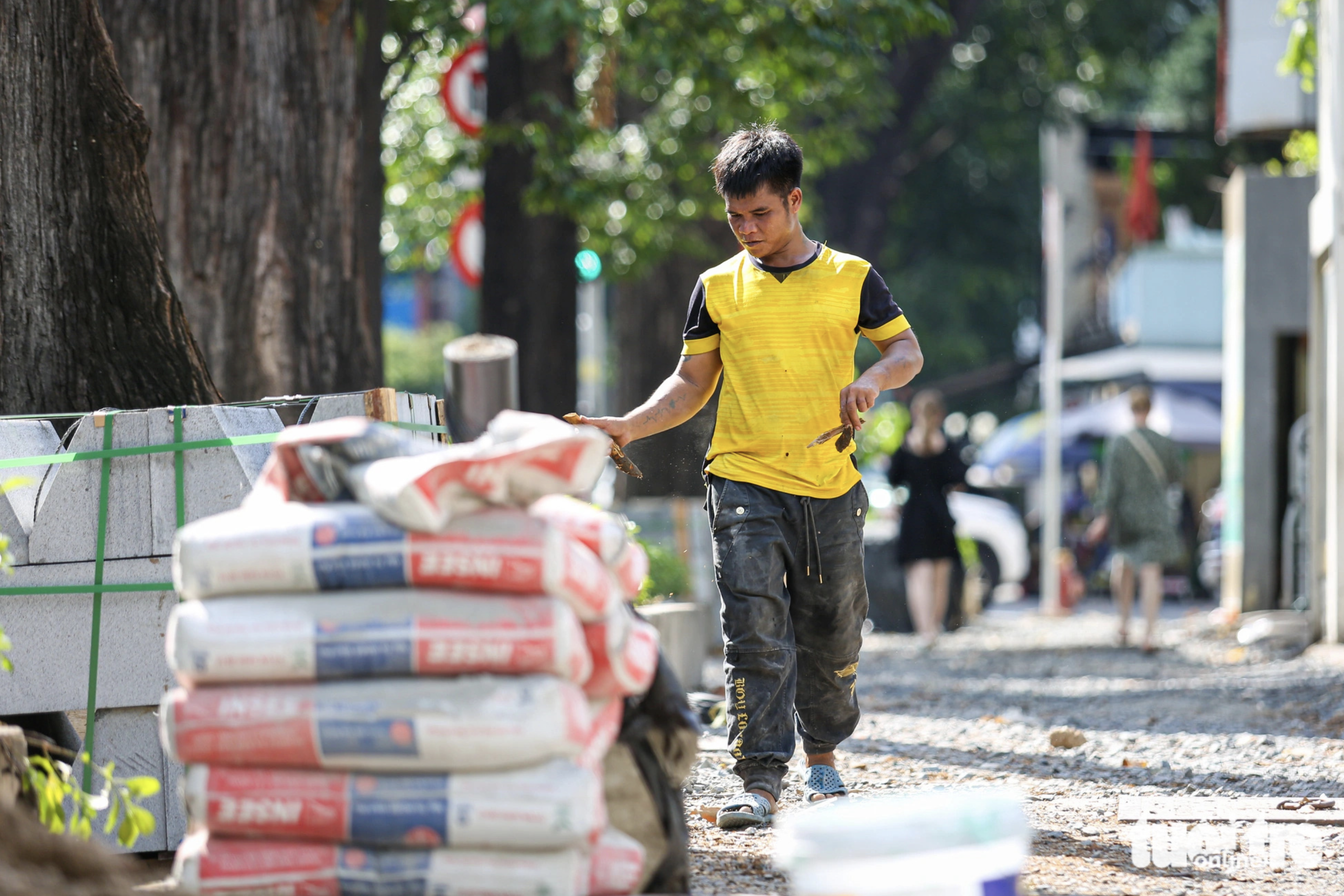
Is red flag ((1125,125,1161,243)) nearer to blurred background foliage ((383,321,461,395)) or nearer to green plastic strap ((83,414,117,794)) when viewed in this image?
blurred background foliage ((383,321,461,395))

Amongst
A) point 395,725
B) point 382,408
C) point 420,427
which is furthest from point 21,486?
point 395,725

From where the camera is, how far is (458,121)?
508 inches

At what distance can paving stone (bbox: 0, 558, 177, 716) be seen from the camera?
443 cm

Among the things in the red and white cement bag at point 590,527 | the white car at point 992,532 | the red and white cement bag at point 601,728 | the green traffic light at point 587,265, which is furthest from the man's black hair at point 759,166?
the white car at point 992,532

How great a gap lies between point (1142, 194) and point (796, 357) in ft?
98.0

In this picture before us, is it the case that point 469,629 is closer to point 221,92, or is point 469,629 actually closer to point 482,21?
point 221,92

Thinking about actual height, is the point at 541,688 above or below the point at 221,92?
below

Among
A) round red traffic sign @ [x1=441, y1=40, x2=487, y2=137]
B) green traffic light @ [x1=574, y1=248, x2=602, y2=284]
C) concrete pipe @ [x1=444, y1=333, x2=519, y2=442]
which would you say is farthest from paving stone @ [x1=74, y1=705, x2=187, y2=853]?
green traffic light @ [x1=574, y1=248, x2=602, y2=284]

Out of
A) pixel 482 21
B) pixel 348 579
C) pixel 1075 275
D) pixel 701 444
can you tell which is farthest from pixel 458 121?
pixel 1075 275

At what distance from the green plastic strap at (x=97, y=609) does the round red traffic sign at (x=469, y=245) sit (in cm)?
1033

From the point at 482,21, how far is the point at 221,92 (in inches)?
180

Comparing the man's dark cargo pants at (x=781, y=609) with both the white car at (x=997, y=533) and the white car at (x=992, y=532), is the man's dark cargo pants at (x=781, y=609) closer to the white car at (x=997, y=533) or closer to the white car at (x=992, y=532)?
→ the white car at (x=992, y=532)

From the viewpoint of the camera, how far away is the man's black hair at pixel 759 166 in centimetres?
485

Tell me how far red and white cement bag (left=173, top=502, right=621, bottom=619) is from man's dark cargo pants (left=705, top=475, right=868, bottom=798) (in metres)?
1.73
